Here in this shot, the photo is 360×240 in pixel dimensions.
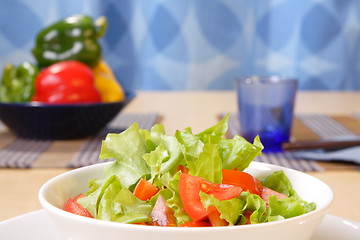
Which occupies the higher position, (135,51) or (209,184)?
(209,184)

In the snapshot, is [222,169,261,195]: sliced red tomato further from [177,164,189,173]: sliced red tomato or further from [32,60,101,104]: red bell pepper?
[32,60,101,104]: red bell pepper

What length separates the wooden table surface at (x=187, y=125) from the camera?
0.78 m

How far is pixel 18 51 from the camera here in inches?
91.0

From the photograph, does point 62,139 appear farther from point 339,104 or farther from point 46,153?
point 339,104

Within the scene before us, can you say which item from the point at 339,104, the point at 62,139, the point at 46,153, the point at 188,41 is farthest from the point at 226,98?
the point at 46,153

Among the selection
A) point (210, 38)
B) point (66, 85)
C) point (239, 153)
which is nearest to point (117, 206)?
point (239, 153)

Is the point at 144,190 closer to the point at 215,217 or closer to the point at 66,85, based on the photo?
the point at 215,217

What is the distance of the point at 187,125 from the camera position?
4.27ft

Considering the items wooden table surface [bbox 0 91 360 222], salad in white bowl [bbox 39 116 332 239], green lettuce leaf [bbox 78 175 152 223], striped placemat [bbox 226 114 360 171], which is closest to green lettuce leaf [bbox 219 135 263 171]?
salad in white bowl [bbox 39 116 332 239]

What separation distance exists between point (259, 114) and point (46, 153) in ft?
1.43

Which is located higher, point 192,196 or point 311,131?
point 192,196

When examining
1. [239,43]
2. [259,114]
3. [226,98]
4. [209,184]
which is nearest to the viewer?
[209,184]

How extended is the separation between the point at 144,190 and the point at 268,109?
672mm

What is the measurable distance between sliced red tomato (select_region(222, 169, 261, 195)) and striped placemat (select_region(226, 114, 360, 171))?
46 centimetres
